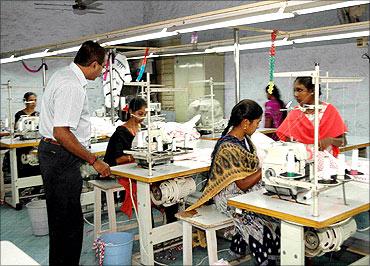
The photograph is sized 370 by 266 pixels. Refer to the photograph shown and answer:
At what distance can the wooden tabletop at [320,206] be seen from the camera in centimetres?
204

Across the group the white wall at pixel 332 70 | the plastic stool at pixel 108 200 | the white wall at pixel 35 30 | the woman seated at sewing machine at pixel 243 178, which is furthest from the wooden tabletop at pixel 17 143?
the white wall at pixel 332 70

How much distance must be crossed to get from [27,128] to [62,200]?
2981mm

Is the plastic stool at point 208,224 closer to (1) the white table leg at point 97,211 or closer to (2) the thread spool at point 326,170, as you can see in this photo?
(2) the thread spool at point 326,170

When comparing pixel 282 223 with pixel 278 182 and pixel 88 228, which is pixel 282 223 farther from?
pixel 88 228

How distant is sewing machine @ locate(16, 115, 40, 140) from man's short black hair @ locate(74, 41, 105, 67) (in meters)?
2.91

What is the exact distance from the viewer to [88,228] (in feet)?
14.3

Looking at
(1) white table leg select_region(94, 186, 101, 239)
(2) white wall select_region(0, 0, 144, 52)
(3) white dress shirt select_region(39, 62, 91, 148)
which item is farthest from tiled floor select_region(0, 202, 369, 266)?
(2) white wall select_region(0, 0, 144, 52)

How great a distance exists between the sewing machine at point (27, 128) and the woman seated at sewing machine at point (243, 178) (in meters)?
3.24

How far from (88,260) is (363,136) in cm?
371

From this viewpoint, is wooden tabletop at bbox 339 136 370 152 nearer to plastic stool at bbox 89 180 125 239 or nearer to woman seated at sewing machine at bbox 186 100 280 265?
woman seated at sewing machine at bbox 186 100 280 265

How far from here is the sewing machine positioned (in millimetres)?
5320

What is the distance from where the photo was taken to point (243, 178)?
2.71 m

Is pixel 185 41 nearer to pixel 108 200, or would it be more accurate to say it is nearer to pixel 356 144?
pixel 356 144

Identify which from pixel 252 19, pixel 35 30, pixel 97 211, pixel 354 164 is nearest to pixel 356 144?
pixel 354 164
